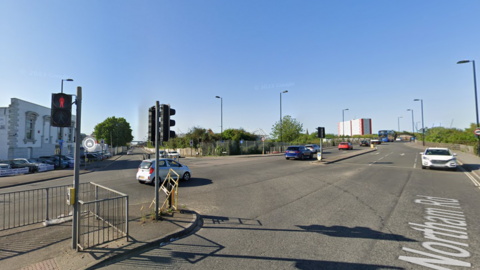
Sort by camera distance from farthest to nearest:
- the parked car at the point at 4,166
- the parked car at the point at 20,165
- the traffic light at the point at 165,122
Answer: the parked car at the point at 20,165 < the parked car at the point at 4,166 < the traffic light at the point at 165,122

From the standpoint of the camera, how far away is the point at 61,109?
171 inches

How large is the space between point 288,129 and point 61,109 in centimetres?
4896

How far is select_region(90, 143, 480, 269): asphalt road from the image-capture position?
13.0 ft

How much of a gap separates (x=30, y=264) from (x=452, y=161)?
20589 mm

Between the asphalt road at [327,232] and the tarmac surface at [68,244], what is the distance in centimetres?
26

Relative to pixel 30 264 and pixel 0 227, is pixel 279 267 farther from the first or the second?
pixel 0 227

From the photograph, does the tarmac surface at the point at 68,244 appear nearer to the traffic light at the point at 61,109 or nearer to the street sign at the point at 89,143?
the traffic light at the point at 61,109

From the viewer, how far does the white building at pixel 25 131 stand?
85.6 ft

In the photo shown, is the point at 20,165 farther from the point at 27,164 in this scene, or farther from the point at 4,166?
the point at 4,166

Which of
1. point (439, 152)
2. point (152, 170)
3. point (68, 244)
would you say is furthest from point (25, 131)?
point (439, 152)

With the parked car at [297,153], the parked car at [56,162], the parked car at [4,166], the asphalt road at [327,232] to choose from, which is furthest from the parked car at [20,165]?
the parked car at [297,153]

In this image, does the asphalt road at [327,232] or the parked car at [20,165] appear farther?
the parked car at [20,165]

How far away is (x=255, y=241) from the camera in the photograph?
189 inches

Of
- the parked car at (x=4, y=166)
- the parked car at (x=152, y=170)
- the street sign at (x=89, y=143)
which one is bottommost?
the parked car at (x=4, y=166)
